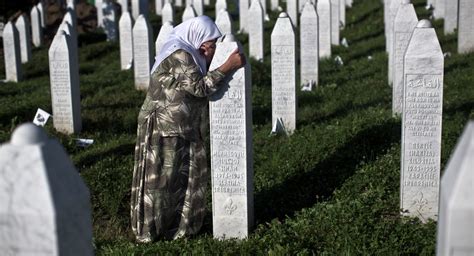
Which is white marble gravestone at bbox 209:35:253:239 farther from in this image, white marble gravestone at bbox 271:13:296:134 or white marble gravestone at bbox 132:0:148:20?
white marble gravestone at bbox 132:0:148:20

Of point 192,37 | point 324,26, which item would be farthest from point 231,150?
point 324,26

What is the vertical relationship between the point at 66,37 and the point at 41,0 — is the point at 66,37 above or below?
below

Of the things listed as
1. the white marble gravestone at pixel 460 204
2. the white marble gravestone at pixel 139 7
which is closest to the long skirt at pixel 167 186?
the white marble gravestone at pixel 460 204

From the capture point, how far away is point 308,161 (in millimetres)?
7648

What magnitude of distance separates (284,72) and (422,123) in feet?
12.4

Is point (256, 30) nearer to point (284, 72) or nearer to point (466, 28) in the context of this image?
point (466, 28)

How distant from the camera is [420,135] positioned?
19.0 ft

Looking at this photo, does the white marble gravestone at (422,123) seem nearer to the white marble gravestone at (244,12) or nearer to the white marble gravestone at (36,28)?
the white marble gravestone at (244,12)

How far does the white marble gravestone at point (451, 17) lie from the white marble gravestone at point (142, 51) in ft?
25.1

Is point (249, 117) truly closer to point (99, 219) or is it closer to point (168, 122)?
point (168, 122)

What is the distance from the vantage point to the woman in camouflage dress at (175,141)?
18.5ft

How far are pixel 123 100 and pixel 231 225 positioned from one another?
6.19 metres

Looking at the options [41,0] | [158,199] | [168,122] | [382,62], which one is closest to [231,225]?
[158,199]

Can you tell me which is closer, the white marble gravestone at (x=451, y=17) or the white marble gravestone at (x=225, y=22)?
the white marble gravestone at (x=225, y=22)
